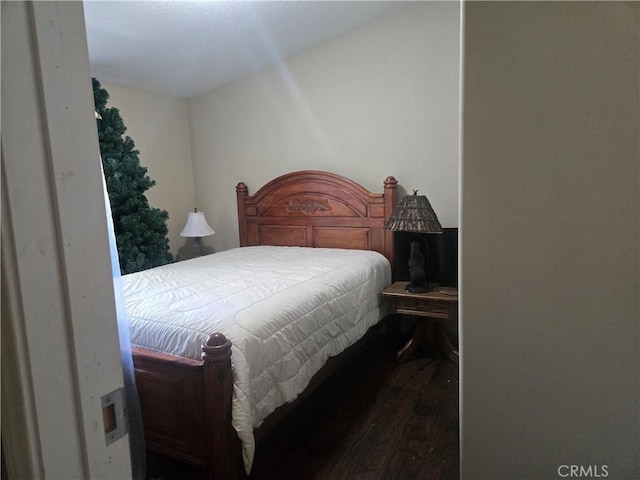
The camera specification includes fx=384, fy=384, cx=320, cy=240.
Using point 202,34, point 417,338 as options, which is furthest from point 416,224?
point 202,34

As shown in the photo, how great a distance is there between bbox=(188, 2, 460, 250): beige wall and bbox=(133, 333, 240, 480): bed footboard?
236 centimetres

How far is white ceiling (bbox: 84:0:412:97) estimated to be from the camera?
260cm

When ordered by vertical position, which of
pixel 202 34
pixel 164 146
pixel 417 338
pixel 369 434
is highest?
pixel 202 34

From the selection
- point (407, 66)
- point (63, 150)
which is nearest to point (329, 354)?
point (63, 150)

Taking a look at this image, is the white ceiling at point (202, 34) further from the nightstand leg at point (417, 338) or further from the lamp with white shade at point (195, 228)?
the nightstand leg at point (417, 338)

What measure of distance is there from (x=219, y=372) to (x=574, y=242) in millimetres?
1217

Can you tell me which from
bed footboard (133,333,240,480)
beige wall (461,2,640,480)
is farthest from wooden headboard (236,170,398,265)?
beige wall (461,2,640,480)

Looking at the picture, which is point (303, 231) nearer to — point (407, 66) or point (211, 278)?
point (211, 278)

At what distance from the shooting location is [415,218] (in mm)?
2697

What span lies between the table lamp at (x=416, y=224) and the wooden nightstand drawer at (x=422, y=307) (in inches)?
3.5

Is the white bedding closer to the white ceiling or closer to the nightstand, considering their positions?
the nightstand

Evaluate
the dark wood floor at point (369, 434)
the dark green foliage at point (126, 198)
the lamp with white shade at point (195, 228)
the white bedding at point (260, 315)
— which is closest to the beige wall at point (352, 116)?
the lamp with white shade at point (195, 228)

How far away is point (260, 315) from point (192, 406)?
1.48ft

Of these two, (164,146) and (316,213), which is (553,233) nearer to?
(316,213)
